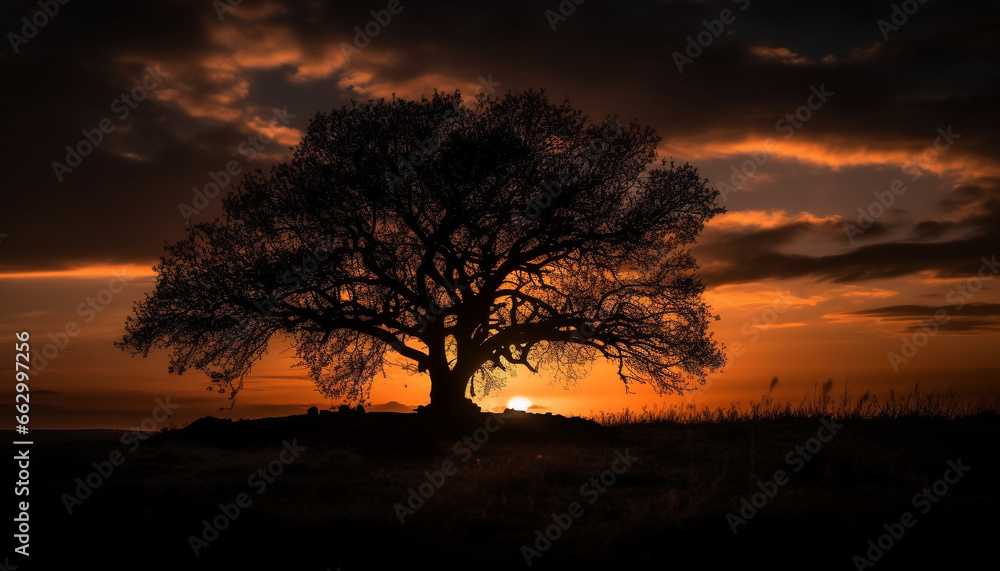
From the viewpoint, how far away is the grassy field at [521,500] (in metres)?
9.40

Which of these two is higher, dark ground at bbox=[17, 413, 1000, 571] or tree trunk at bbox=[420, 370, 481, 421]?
tree trunk at bbox=[420, 370, 481, 421]

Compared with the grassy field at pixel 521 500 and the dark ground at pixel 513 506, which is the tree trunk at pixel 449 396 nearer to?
the grassy field at pixel 521 500

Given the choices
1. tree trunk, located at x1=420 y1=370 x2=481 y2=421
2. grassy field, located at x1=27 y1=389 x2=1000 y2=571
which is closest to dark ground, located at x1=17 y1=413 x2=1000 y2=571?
grassy field, located at x1=27 y1=389 x2=1000 y2=571

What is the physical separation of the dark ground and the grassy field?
36 millimetres

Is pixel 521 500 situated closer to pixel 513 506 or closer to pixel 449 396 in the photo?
pixel 513 506

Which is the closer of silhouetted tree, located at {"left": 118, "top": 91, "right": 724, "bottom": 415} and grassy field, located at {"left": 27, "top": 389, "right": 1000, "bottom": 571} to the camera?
grassy field, located at {"left": 27, "top": 389, "right": 1000, "bottom": 571}

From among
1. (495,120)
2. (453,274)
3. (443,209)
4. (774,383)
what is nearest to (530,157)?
(495,120)

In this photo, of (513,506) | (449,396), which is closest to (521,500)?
(513,506)

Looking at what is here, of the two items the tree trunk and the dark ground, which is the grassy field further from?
the tree trunk

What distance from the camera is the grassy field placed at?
30.8 feet

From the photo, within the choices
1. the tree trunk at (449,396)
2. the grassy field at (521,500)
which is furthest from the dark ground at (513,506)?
the tree trunk at (449,396)

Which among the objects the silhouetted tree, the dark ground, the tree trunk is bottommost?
the dark ground

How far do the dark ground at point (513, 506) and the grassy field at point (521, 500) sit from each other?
0.12 ft

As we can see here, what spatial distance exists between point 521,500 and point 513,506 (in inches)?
14.2
